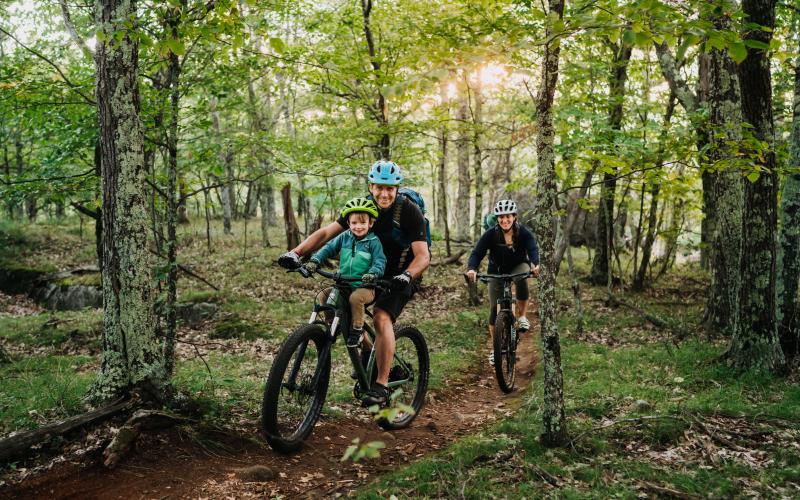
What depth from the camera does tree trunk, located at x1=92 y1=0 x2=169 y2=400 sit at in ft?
18.3

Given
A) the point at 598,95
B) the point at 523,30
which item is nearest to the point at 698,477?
the point at 523,30

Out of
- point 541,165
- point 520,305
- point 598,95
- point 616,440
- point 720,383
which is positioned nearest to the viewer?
point 541,165

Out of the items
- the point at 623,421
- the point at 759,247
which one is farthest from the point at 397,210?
the point at 759,247

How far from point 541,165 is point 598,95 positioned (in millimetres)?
8821

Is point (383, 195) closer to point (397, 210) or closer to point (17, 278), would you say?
point (397, 210)

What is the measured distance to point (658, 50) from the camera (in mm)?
12922

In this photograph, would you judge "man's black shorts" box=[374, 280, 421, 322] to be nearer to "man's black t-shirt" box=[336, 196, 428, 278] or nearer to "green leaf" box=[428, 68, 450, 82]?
"man's black t-shirt" box=[336, 196, 428, 278]

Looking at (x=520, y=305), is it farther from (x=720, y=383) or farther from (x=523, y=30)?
(x=523, y=30)

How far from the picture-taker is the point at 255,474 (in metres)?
5.07

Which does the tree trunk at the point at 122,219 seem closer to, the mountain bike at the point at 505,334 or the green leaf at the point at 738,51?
the mountain bike at the point at 505,334

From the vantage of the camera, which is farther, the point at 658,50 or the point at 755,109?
the point at 658,50

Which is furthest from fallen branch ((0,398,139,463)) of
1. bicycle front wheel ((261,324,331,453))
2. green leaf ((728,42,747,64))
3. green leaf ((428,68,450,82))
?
green leaf ((728,42,747,64))

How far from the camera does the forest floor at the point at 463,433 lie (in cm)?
461

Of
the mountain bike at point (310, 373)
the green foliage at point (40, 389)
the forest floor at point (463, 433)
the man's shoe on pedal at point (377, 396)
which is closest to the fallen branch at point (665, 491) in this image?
the forest floor at point (463, 433)
